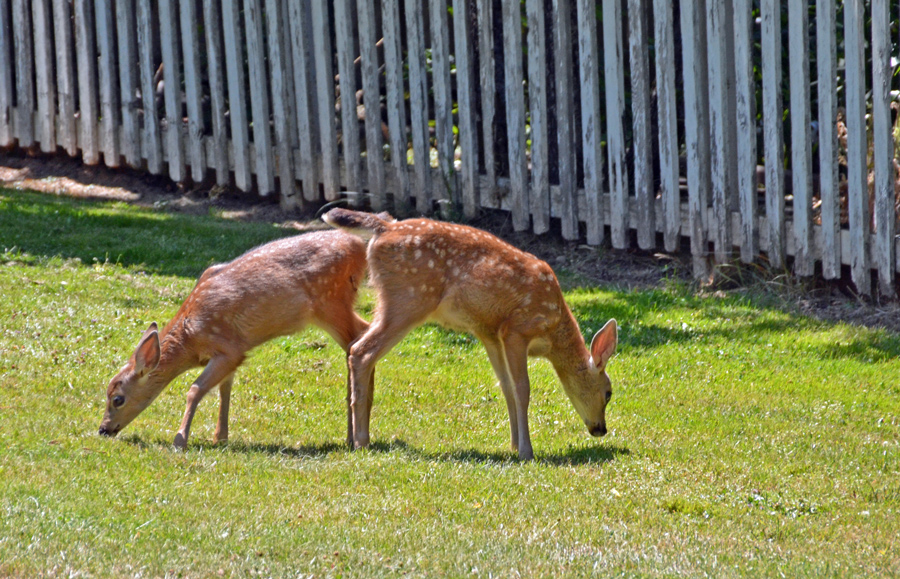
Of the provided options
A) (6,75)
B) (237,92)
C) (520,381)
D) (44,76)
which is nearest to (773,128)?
(520,381)

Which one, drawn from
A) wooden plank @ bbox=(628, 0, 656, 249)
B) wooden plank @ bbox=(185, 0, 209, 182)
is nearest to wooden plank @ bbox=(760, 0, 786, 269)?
wooden plank @ bbox=(628, 0, 656, 249)

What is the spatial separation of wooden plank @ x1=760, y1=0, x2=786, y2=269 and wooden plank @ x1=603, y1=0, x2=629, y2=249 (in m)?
1.33

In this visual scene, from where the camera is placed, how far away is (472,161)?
11555mm

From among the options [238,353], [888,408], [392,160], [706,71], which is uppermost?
[706,71]

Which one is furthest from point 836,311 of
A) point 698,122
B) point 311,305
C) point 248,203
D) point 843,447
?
point 248,203

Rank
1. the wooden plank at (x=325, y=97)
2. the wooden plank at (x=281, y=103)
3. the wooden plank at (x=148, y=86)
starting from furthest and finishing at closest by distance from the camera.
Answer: the wooden plank at (x=148, y=86) → the wooden plank at (x=281, y=103) → the wooden plank at (x=325, y=97)

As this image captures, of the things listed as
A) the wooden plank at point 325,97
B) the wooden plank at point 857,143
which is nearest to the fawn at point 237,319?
the wooden plank at point 857,143

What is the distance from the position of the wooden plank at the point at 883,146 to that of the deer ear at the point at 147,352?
5.55 meters

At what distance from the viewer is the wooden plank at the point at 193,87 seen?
42.9 ft

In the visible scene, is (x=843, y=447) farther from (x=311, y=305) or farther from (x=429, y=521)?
(x=311, y=305)

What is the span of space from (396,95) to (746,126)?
3.80m

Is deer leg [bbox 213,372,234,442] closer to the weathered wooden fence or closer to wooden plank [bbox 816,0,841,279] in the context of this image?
the weathered wooden fence

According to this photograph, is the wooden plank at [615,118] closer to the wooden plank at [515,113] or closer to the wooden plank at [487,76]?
the wooden plank at [515,113]

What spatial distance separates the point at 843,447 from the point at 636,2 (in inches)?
186
